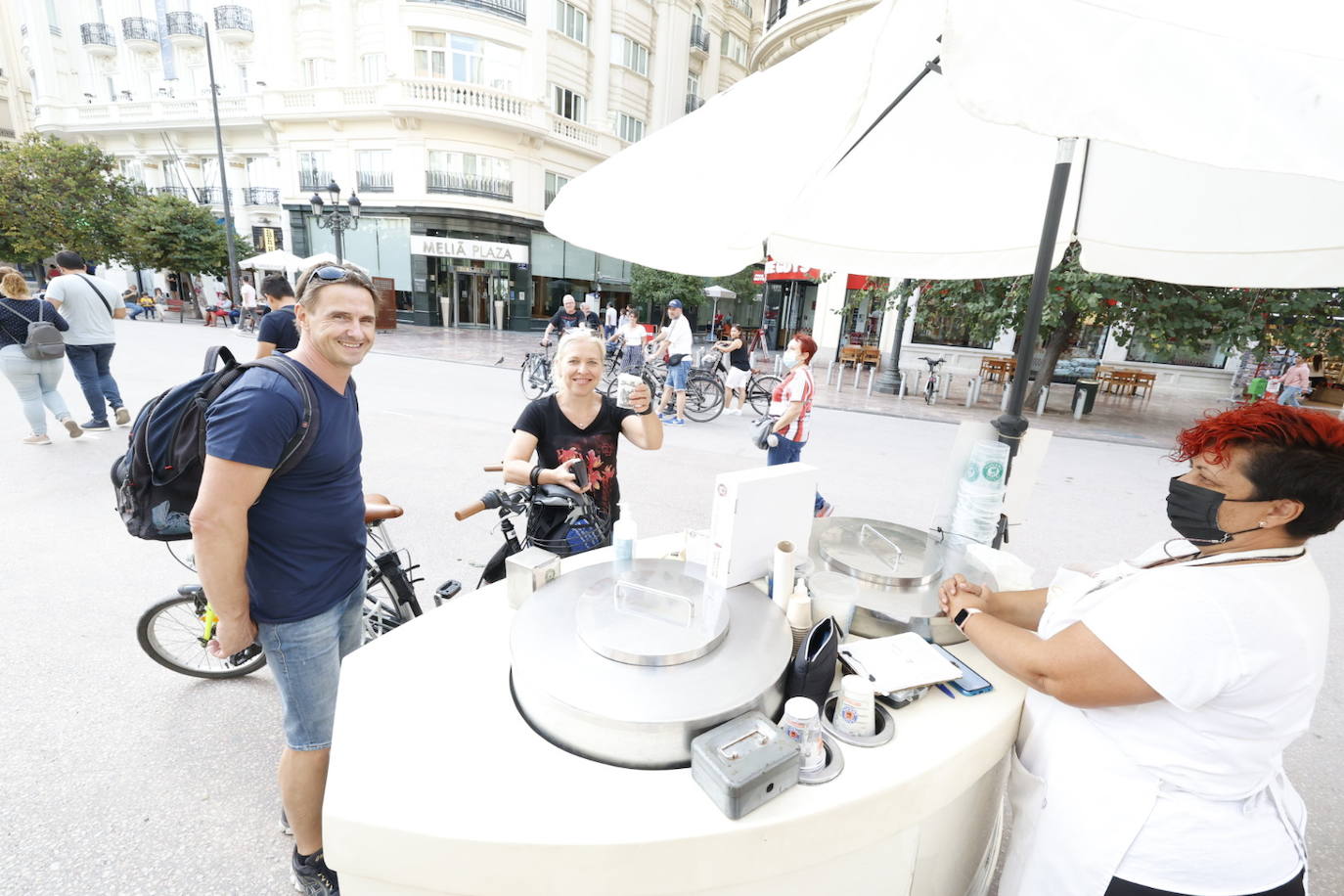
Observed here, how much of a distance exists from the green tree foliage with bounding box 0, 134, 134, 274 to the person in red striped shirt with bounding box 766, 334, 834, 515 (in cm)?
2951

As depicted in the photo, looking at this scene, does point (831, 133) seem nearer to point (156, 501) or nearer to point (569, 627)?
point (569, 627)

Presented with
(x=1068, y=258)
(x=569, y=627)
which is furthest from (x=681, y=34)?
(x=569, y=627)

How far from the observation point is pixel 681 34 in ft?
95.8

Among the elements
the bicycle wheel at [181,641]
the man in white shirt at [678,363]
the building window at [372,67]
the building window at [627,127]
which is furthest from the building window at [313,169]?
the bicycle wheel at [181,641]

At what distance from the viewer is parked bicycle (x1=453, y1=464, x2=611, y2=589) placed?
233 cm

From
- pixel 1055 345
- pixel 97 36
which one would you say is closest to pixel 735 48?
pixel 1055 345

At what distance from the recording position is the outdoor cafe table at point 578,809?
99 cm

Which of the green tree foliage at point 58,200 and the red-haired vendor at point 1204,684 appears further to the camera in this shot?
the green tree foliage at point 58,200

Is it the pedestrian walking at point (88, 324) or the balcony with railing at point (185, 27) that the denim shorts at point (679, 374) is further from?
the balcony with railing at point (185, 27)

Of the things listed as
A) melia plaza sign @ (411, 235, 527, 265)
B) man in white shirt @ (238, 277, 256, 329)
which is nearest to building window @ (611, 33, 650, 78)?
melia plaza sign @ (411, 235, 527, 265)

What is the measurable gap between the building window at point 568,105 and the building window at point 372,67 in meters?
6.78

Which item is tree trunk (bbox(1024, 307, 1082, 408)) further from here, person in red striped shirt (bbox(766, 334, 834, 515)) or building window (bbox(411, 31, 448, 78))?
building window (bbox(411, 31, 448, 78))

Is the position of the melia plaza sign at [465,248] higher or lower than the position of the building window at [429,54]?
lower

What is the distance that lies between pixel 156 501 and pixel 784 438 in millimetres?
4603
